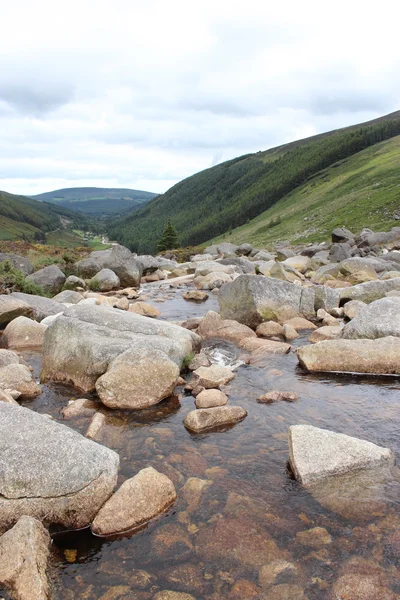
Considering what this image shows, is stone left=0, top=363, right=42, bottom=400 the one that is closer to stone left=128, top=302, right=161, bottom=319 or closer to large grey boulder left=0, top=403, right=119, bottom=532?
large grey boulder left=0, top=403, right=119, bottom=532

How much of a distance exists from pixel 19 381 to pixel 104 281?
2246cm

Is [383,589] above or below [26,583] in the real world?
below

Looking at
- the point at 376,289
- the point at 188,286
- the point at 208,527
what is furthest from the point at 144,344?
the point at 188,286

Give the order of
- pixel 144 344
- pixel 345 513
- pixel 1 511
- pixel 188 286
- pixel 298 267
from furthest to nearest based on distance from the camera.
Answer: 1. pixel 298 267
2. pixel 188 286
3. pixel 144 344
4. pixel 345 513
5. pixel 1 511

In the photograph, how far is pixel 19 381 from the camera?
1302 centimetres

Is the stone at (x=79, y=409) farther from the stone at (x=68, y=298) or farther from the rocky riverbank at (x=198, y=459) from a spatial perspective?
the stone at (x=68, y=298)

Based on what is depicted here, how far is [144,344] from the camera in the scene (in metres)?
13.6

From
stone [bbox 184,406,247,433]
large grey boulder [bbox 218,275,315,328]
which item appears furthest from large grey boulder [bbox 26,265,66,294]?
stone [bbox 184,406,247,433]

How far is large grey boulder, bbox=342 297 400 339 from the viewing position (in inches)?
621

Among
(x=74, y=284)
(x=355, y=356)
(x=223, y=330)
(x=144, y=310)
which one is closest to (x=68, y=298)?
(x=144, y=310)

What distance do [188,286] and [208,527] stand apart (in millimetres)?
30606

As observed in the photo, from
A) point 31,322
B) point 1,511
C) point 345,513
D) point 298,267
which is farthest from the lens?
point 298,267

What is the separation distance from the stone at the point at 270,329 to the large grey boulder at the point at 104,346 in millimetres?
4469

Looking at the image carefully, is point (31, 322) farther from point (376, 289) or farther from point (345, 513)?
point (376, 289)
